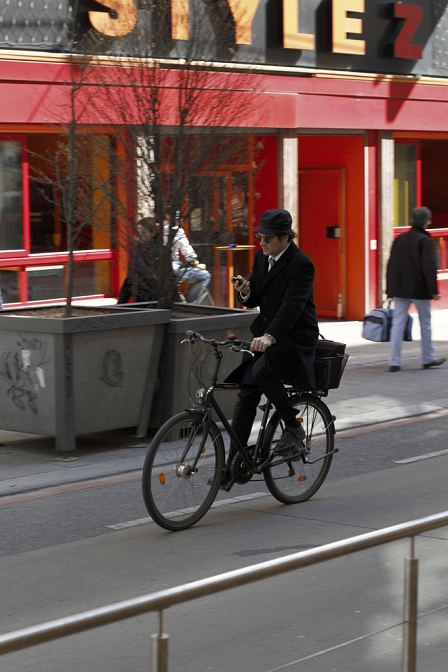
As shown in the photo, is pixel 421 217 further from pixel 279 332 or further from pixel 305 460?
pixel 279 332

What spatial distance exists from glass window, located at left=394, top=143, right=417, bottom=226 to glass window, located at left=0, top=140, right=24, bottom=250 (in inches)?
287

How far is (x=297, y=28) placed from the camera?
15.4 metres

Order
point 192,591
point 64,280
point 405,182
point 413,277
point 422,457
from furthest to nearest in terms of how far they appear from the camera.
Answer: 1. point 405,182
2. point 64,280
3. point 413,277
4. point 422,457
5. point 192,591

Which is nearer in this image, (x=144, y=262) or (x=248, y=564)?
(x=248, y=564)

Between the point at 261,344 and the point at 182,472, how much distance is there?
823 mm

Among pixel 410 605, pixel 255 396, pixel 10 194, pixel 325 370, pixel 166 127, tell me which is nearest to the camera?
pixel 410 605

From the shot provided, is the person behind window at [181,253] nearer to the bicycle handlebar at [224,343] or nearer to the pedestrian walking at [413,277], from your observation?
the pedestrian walking at [413,277]

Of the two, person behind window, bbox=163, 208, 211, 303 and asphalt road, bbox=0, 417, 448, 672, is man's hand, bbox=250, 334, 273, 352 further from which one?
person behind window, bbox=163, 208, 211, 303

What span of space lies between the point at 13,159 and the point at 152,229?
13.2ft

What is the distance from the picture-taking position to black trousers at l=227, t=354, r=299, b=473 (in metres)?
5.98

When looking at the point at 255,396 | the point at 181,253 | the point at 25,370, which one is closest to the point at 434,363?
the point at 181,253

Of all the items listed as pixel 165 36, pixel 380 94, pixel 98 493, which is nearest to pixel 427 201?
pixel 380 94

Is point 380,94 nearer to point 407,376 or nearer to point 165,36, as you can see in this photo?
point 407,376

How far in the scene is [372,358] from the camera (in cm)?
1328
